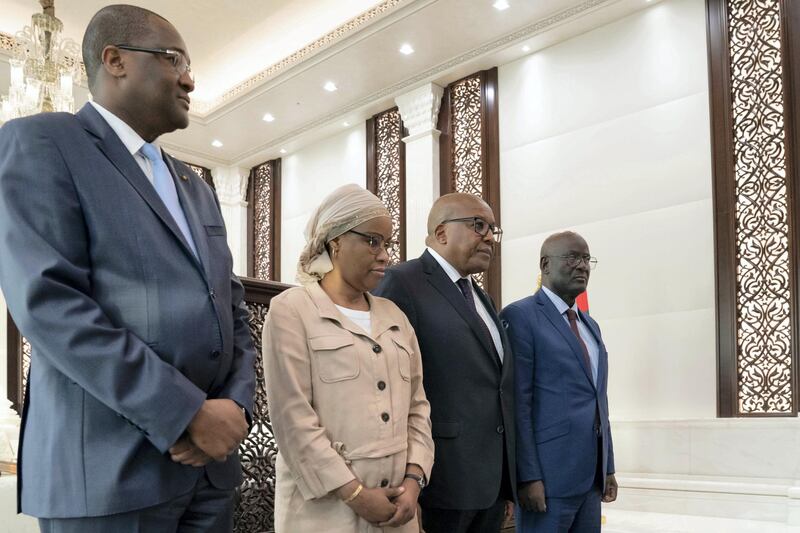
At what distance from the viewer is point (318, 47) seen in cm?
885

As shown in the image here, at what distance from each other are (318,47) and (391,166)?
1767 millimetres

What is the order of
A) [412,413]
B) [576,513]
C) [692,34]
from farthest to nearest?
[692,34] → [576,513] → [412,413]

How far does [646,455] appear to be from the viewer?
6.59m

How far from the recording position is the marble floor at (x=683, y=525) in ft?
17.4

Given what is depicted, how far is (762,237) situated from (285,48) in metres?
6.22

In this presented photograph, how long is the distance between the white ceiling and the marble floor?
15.1ft

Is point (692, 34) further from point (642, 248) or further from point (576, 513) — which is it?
point (576, 513)

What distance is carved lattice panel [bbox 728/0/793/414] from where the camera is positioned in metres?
6.09

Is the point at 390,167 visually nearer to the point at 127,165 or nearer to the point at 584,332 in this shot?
the point at 584,332

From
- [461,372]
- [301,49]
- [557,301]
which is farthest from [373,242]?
[301,49]

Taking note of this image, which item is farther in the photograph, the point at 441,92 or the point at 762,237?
the point at 441,92

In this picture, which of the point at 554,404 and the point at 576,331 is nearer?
the point at 554,404

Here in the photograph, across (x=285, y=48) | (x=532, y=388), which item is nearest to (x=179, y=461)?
(x=532, y=388)

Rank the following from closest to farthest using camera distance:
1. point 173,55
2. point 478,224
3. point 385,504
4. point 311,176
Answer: point 173,55 → point 385,504 → point 478,224 → point 311,176
